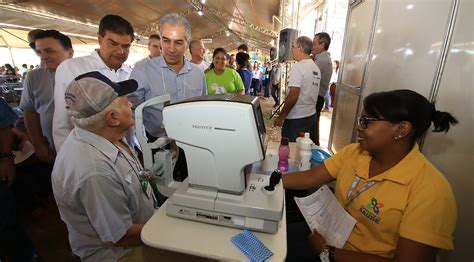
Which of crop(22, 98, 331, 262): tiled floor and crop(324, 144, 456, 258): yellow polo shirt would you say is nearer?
crop(324, 144, 456, 258): yellow polo shirt

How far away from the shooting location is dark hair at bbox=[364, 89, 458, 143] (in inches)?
34.8

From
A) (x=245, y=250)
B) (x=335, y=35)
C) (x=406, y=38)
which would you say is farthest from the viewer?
(x=335, y=35)

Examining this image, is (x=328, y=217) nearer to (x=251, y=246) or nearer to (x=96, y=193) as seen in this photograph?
(x=251, y=246)

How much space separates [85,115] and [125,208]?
0.41 metres

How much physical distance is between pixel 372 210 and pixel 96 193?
3.62ft

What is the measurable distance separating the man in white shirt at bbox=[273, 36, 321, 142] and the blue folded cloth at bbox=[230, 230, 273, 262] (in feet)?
6.00

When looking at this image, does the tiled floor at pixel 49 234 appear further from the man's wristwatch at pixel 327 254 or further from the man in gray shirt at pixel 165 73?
the man's wristwatch at pixel 327 254

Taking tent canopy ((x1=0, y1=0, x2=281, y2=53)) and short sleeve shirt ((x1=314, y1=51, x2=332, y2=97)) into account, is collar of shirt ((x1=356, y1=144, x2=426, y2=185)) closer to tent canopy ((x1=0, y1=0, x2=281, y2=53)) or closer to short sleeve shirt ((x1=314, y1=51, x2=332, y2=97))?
short sleeve shirt ((x1=314, y1=51, x2=332, y2=97))

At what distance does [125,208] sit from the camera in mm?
910

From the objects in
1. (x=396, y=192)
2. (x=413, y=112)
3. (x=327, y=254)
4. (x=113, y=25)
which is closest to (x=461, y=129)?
(x=413, y=112)

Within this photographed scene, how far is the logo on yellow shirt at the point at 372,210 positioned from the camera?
3.05ft

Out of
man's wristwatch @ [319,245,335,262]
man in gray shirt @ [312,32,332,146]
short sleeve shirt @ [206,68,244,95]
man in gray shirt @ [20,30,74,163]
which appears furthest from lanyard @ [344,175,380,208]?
man in gray shirt @ [20,30,74,163]

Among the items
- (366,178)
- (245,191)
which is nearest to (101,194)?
(245,191)

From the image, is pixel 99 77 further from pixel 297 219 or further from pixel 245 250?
pixel 297 219
